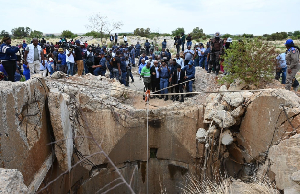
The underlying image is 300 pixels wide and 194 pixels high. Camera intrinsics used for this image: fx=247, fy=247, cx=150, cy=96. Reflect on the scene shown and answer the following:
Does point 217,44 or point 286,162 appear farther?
point 217,44

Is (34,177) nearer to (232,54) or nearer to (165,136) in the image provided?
(165,136)

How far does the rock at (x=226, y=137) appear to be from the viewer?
5.64 m

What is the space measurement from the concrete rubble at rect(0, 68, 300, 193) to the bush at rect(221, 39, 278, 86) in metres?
0.36

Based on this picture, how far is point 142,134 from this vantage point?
6824 mm

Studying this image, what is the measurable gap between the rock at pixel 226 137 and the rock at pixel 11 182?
175 inches

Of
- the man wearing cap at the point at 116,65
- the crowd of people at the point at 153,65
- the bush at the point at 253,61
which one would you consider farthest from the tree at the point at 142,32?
the bush at the point at 253,61

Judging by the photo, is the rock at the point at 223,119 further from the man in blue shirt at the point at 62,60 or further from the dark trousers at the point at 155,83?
the man in blue shirt at the point at 62,60

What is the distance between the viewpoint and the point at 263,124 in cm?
488

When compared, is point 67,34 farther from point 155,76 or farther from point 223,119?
point 223,119

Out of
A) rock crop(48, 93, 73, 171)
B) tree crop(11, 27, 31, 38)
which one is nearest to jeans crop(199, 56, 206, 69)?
rock crop(48, 93, 73, 171)

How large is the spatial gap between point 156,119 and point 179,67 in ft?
7.83

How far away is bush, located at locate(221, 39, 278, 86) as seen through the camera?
630 centimetres

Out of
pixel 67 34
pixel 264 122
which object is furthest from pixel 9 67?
pixel 67 34

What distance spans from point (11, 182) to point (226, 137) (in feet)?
15.1
